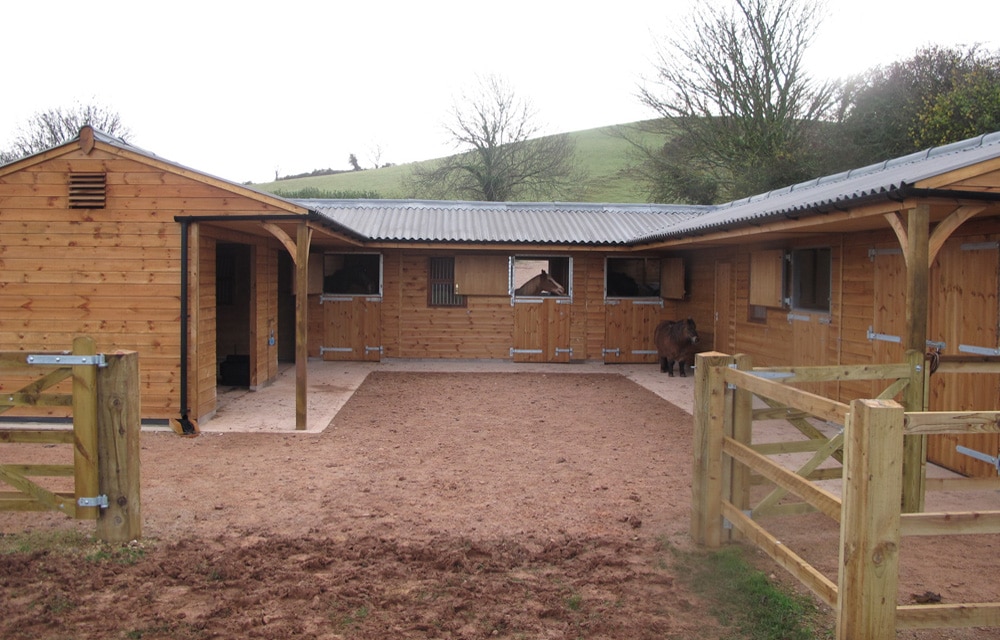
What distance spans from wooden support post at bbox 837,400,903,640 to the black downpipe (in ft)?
23.0

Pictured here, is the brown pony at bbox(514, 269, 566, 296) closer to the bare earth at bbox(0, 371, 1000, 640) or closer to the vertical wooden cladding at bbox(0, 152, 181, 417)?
the bare earth at bbox(0, 371, 1000, 640)

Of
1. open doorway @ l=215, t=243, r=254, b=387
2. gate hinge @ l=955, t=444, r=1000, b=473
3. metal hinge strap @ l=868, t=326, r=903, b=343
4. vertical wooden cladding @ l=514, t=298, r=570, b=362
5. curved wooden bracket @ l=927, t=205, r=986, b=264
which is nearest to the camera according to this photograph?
curved wooden bracket @ l=927, t=205, r=986, b=264

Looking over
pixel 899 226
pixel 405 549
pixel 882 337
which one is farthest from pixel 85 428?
pixel 882 337

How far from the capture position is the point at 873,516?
2.83 m

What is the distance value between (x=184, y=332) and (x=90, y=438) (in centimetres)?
374

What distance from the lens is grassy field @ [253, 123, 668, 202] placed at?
38.0 meters

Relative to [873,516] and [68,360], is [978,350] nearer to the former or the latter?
[873,516]

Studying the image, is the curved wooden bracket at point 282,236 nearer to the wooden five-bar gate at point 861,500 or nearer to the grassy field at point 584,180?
the wooden five-bar gate at point 861,500

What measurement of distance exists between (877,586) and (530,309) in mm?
11928

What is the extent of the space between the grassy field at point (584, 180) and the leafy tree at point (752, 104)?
375 inches

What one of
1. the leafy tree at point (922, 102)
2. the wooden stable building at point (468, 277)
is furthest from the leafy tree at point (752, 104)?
the wooden stable building at point (468, 277)

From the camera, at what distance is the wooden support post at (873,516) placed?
282 centimetres

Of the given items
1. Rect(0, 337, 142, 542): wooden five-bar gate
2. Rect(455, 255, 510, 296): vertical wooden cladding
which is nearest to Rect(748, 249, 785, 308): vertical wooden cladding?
Rect(455, 255, 510, 296): vertical wooden cladding

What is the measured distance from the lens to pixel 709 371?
450cm
